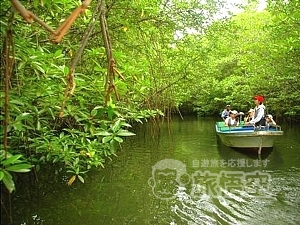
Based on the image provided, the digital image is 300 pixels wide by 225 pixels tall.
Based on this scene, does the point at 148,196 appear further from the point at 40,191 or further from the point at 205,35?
the point at 205,35

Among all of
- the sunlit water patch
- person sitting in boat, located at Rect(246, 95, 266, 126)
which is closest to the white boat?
person sitting in boat, located at Rect(246, 95, 266, 126)

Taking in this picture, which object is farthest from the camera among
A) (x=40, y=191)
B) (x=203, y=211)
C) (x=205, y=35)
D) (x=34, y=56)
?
(x=205, y=35)

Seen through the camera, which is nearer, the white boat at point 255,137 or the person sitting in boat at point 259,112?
the white boat at point 255,137

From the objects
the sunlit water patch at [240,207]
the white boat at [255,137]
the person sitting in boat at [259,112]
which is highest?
the person sitting in boat at [259,112]

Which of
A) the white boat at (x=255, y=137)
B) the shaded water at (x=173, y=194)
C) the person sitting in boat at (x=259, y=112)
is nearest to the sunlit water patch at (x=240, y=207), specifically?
the shaded water at (x=173, y=194)

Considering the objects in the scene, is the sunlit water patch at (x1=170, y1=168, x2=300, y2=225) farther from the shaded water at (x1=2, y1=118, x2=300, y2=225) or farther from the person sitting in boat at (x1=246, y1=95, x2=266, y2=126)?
the person sitting in boat at (x1=246, y1=95, x2=266, y2=126)

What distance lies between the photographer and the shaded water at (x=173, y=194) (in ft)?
17.3

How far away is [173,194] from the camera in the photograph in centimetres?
658

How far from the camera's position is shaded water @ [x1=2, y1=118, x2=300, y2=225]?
528 cm

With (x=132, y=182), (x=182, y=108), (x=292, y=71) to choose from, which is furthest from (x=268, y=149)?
(x=182, y=108)

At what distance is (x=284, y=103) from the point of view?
57.8ft

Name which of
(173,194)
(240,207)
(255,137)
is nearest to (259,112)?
(255,137)

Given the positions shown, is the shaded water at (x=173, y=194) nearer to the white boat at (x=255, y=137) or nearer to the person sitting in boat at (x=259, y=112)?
the white boat at (x=255, y=137)

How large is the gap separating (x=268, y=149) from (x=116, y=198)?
20.4ft
